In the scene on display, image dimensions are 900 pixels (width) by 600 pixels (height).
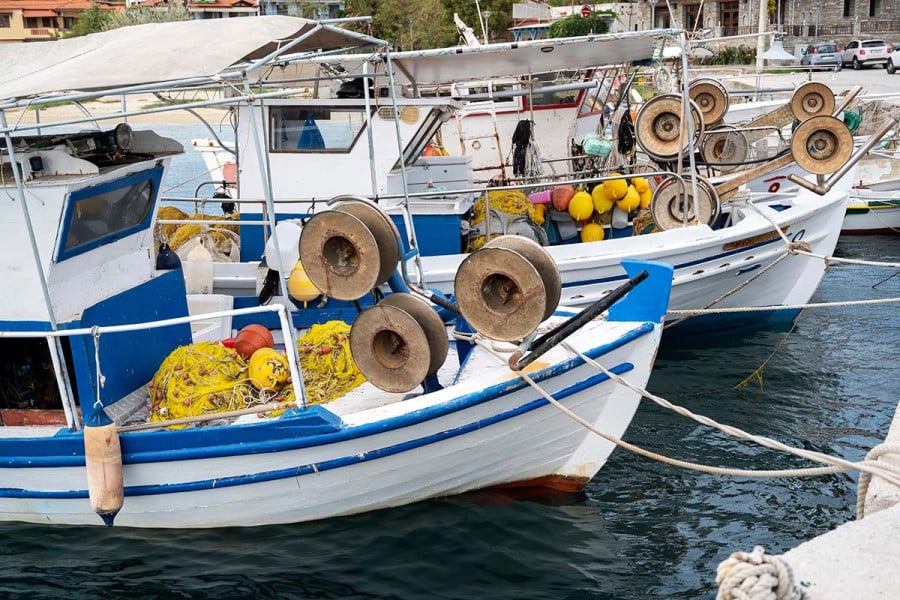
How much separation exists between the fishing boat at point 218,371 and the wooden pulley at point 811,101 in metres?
6.83

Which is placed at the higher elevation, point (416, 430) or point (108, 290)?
point (108, 290)

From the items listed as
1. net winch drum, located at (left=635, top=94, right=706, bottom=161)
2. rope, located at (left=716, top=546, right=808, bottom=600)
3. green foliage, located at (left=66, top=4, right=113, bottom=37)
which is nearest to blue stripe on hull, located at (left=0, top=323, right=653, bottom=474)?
rope, located at (left=716, top=546, right=808, bottom=600)

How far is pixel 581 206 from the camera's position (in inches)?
453

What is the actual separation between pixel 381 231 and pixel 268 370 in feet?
4.58

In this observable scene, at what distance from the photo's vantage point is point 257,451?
257 inches

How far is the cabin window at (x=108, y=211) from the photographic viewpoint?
6512 mm

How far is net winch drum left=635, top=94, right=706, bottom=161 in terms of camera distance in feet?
37.4

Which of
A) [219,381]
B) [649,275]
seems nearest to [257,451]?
[219,381]

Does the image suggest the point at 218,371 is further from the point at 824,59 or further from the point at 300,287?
the point at 824,59

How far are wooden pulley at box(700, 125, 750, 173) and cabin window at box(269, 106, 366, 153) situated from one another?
207 inches

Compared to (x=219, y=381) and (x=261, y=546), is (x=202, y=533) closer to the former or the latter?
(x=261, y=546)

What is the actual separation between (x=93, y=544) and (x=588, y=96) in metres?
9.55

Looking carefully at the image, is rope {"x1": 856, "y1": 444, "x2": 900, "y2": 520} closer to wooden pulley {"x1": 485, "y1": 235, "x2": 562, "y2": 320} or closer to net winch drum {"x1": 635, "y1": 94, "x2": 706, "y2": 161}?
wooden pulley {"x1": 485, "y1": 235, "x2": 562, "y2": 320}

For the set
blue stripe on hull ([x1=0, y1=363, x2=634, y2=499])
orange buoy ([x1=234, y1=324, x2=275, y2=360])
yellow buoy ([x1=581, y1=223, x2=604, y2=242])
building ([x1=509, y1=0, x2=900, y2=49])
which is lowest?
blue stripe on hull ([x1=0, y1=363, x2=634, y2=499])
